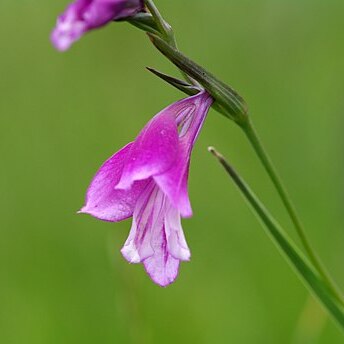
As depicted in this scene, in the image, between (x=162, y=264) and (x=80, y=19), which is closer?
(x=80, y=19)

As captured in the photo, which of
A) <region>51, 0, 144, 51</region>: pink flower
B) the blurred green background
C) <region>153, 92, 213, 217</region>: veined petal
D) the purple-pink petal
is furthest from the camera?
the blurred green background

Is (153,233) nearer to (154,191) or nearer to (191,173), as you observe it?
(154,191)

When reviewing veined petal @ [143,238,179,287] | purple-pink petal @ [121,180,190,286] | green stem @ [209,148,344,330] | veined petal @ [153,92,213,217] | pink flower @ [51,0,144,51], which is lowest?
green stem @ [209,148,344,330]

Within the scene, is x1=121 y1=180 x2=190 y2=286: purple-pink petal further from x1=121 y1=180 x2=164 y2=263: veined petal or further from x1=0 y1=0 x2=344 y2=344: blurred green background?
x1=0 y1=0 x2=344 y2=344: blurred green background

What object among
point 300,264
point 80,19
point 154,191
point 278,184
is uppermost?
point 80,19

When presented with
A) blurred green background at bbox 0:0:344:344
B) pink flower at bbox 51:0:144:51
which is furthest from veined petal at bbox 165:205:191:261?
blurred green background at bbox 0:0:344:344

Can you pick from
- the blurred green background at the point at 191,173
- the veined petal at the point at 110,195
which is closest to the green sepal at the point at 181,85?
the veined petal at the point at 110,195

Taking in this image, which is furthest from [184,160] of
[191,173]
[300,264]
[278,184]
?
[191,173]

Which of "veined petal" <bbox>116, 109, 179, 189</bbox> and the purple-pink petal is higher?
"veined petal" <bbox>116, 109, 179, 189</bbox>
